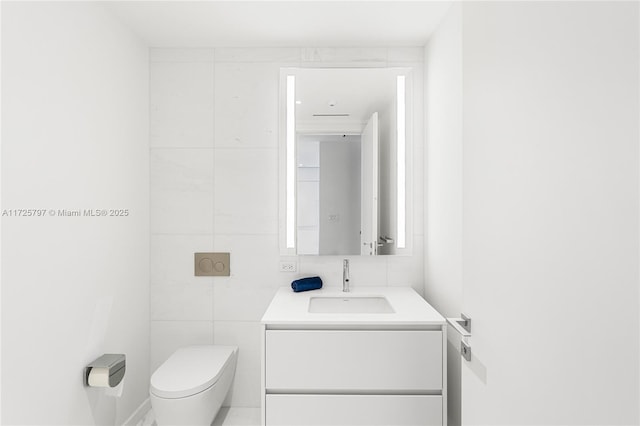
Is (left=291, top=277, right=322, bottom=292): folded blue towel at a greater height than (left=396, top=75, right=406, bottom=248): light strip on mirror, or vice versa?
(left=396, top=75, right=406, bottom=248): light strip on mirror

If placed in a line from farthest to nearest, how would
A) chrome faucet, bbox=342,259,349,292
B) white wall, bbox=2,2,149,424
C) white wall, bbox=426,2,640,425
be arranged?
chrome faucet, bbox=342,259,349,292 → white wall, bbox=2,2,149,424 → white wall, bbox=426,2,640,425

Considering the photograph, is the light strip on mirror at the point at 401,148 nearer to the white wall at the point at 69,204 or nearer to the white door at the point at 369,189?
the white door at the point at 369,189

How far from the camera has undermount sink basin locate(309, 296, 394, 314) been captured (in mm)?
2080

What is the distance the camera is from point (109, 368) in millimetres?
1658

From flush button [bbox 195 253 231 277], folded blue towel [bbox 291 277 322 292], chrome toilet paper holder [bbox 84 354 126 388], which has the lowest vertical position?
chrome toilet paper holder [bbox 84 354 126 388]

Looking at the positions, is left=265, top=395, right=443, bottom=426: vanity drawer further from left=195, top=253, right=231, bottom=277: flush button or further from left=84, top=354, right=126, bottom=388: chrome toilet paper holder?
left=195, top=253, right=231, bottom=277: flush button

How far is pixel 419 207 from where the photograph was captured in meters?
2.27

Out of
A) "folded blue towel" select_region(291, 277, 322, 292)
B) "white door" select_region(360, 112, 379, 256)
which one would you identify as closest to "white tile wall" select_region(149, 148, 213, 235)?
"folded blue towel" select_region(291, 277, 322, 292)

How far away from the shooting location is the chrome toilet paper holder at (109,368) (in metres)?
1.65

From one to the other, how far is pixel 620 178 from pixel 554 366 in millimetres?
373

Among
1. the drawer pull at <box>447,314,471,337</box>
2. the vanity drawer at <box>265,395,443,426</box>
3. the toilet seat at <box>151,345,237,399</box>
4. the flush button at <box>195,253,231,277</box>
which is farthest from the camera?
the flush button at <box>195,253,231,277</box>

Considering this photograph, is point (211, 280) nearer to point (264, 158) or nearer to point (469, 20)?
point (264, 158)

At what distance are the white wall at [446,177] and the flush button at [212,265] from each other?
48.7 inches

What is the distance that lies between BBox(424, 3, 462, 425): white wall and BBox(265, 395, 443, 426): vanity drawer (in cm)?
36
